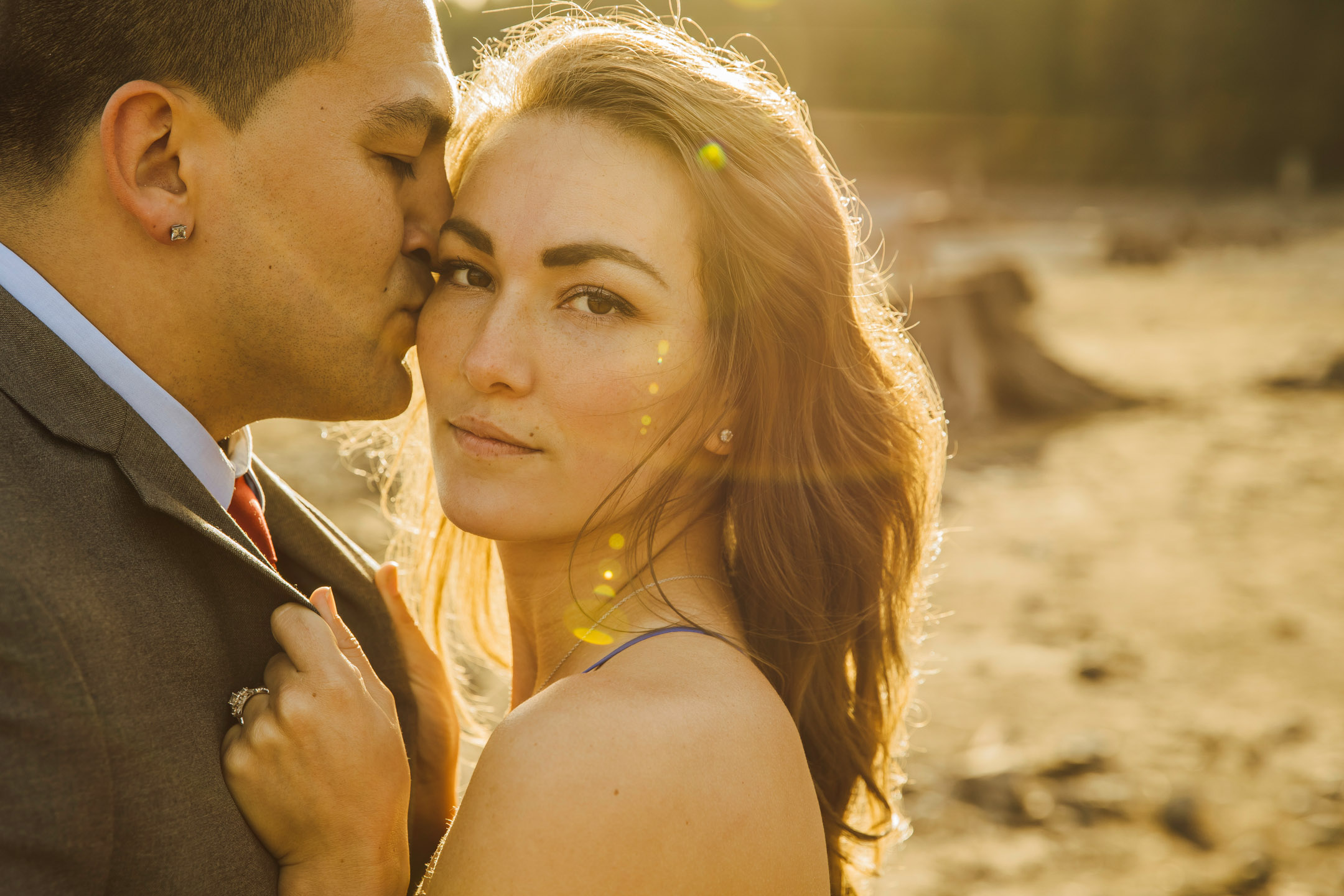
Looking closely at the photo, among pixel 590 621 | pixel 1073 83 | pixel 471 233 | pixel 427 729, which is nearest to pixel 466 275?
pixel 471 233

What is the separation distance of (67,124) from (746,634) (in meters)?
1.57

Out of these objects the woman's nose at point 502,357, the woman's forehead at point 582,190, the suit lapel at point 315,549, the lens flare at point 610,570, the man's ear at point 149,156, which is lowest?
the lens flare at point 610,570

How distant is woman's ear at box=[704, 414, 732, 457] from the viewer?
235cm

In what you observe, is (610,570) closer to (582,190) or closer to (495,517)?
(495,517)

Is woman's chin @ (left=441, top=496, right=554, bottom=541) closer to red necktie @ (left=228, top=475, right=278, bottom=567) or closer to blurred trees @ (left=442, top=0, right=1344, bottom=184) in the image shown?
red necktie @ (left=228, top=475, right=278, bottom=567)

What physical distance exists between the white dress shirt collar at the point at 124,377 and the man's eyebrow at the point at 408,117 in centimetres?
62

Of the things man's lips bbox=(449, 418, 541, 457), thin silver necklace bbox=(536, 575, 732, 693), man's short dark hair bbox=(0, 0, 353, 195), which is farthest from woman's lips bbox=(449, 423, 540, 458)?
man's short dark hair bbox=(0, 0, 353, 195)

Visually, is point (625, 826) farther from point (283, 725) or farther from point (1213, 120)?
point (1213, 120)

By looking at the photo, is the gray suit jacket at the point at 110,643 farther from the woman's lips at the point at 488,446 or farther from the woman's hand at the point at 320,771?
the woman's lips at the point at 488,446

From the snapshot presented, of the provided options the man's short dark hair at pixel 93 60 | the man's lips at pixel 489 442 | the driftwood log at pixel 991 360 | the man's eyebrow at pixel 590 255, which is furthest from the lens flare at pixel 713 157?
the driftwood log at pixel 991 360

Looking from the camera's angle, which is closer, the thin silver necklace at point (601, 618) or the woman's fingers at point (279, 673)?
the woman's fingers at point (279, 673)

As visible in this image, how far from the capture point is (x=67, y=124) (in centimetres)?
185

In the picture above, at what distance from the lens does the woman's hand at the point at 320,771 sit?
5.50ft

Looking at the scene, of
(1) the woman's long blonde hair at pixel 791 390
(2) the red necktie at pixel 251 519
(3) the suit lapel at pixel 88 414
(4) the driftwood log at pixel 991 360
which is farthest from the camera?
(4) the driftwood log at pixel 991 360
